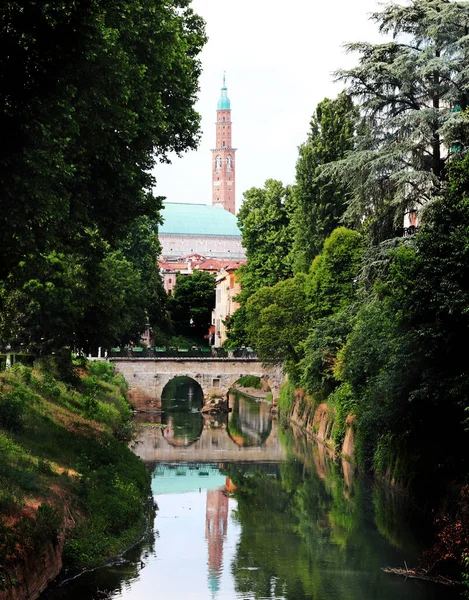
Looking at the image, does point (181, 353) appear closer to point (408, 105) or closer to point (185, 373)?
point (185, 373)

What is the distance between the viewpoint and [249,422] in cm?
5738

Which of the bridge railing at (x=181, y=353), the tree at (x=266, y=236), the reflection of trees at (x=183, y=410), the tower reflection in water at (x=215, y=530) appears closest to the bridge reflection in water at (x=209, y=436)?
the reflection of trees at (x=183, y=410)

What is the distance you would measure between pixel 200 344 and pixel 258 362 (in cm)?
4053

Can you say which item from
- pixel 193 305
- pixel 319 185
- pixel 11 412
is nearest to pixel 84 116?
pixel 11 412

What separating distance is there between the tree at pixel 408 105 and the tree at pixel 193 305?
69.9 metres

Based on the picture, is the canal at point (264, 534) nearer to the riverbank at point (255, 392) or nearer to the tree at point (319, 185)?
the tree at point (319, 185)

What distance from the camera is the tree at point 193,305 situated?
106375 mm

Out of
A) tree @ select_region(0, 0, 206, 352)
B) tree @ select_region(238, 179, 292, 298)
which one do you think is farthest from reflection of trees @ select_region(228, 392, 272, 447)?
tree @ select_region(0, 0, 206, 352)

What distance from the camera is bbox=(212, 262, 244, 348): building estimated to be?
3703 inches

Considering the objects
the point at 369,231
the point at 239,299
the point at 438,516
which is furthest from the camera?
the point at 239,299

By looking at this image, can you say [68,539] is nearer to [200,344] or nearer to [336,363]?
[336,363]

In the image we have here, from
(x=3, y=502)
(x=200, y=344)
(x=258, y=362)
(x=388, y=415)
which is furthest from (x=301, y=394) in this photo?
(x=200, y=344)

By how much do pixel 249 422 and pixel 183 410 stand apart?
9.40m

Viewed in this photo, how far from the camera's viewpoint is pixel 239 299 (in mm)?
71375
